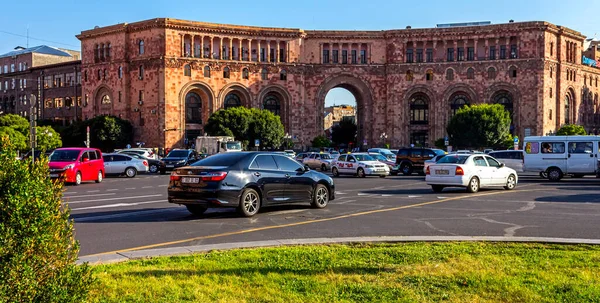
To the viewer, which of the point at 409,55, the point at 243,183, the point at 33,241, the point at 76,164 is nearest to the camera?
the point at 33,241

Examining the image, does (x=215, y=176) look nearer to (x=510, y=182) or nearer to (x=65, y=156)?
(x=510, y=182)

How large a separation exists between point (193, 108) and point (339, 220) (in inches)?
2503

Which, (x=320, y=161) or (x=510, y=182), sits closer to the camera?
(x=510, y=182)

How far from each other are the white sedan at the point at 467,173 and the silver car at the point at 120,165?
20.3 metres

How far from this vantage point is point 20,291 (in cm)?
418

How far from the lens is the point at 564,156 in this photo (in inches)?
1144

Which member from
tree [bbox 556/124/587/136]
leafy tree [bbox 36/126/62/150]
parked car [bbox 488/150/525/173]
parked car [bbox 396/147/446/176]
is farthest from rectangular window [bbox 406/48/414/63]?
parked car [bbox 488/150/525/173]

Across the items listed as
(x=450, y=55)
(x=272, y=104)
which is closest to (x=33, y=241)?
(x=272, y=104)

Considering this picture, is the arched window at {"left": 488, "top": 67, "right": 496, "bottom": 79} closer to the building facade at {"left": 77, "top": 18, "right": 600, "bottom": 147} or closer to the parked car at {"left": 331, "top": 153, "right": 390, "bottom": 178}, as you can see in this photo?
the building facade at {"left": 77, "top": 18, "right": 600, "bottom": 147}

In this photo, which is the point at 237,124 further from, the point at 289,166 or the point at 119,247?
the point at 119,247

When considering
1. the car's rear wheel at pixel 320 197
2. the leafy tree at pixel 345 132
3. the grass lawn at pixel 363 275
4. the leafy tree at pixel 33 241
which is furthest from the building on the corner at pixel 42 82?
the leafy tree at pixel 33 241

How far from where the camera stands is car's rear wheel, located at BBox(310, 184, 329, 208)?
15578 mm

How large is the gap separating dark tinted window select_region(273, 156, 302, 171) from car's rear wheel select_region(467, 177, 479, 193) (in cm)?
778

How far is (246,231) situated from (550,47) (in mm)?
73535
